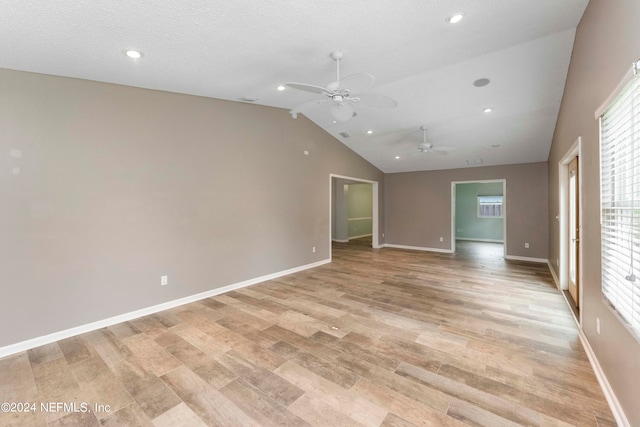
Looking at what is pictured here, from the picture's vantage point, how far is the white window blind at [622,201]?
152 centimetres

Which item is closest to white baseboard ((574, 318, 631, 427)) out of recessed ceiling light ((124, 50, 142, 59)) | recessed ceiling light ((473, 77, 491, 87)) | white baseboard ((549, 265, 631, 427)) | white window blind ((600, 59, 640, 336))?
white baseboard ((549, 265, 631, 427))

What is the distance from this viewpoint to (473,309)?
3584 mm

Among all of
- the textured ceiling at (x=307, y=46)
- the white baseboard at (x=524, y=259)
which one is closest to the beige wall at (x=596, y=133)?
the textured ceiling at (x=307, y=46)

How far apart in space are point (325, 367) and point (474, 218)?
1018 centimetres

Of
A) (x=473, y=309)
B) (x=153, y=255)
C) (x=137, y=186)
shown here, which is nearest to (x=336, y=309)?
(x=473, y=309)

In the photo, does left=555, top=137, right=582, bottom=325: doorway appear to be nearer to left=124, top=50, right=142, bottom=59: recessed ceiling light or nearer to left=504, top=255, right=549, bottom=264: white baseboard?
left=504, top=255, right=549, bottom=264: white baseboard

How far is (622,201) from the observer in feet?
5.71

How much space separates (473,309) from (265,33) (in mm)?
4023

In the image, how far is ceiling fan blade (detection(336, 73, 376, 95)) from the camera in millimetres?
2533

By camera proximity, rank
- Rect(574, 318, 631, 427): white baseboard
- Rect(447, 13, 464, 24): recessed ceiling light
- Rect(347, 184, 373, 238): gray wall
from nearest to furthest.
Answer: Rect(574, 318, 631, 427): white baseboard < Rect(447, 13, 464, 24): recessed ceiling light < Rect(347, 184, 373, 238): gray wall

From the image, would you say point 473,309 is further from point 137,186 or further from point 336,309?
point 137,186

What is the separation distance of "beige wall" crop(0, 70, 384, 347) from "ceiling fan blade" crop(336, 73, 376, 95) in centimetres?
234

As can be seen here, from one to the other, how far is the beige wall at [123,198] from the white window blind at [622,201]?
14.1 ft

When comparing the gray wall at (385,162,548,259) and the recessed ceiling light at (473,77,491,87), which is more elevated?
the recessed ceiling light at (473,77,491,87)
